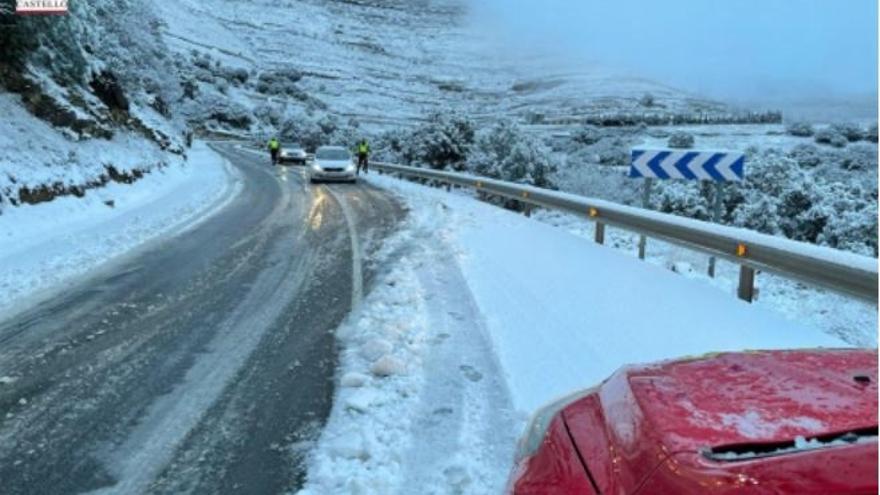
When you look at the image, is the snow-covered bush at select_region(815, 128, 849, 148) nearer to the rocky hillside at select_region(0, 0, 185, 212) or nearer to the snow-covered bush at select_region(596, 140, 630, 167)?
the snow-covered bush at select_region(596, 140, 630, 167)

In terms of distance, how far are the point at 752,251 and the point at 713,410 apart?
526cm

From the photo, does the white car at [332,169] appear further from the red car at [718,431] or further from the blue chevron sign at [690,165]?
the red car at [718,431]

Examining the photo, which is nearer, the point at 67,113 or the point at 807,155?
the point at 67,113

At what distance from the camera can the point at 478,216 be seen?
50.8ft

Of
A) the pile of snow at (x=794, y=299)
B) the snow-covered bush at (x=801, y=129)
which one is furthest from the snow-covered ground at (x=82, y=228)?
the snow-covered bush at (x=801, y=129)

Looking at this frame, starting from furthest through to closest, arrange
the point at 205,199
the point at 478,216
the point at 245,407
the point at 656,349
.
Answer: the point at 205,199 < the point at 478,216 < the point at 656,349 < the point at 245,407

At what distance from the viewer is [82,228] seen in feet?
43.0

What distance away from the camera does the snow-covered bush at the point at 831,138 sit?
34.7 meters

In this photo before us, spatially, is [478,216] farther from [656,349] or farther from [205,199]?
[656,349]

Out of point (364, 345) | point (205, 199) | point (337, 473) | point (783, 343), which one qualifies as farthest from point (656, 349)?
point (205, 199)

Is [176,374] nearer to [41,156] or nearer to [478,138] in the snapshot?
[41,156]

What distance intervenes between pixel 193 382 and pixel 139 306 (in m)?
2.64

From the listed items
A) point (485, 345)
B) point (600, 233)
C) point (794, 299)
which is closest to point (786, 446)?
point (485, 345)

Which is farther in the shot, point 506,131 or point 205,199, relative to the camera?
point 506,131
